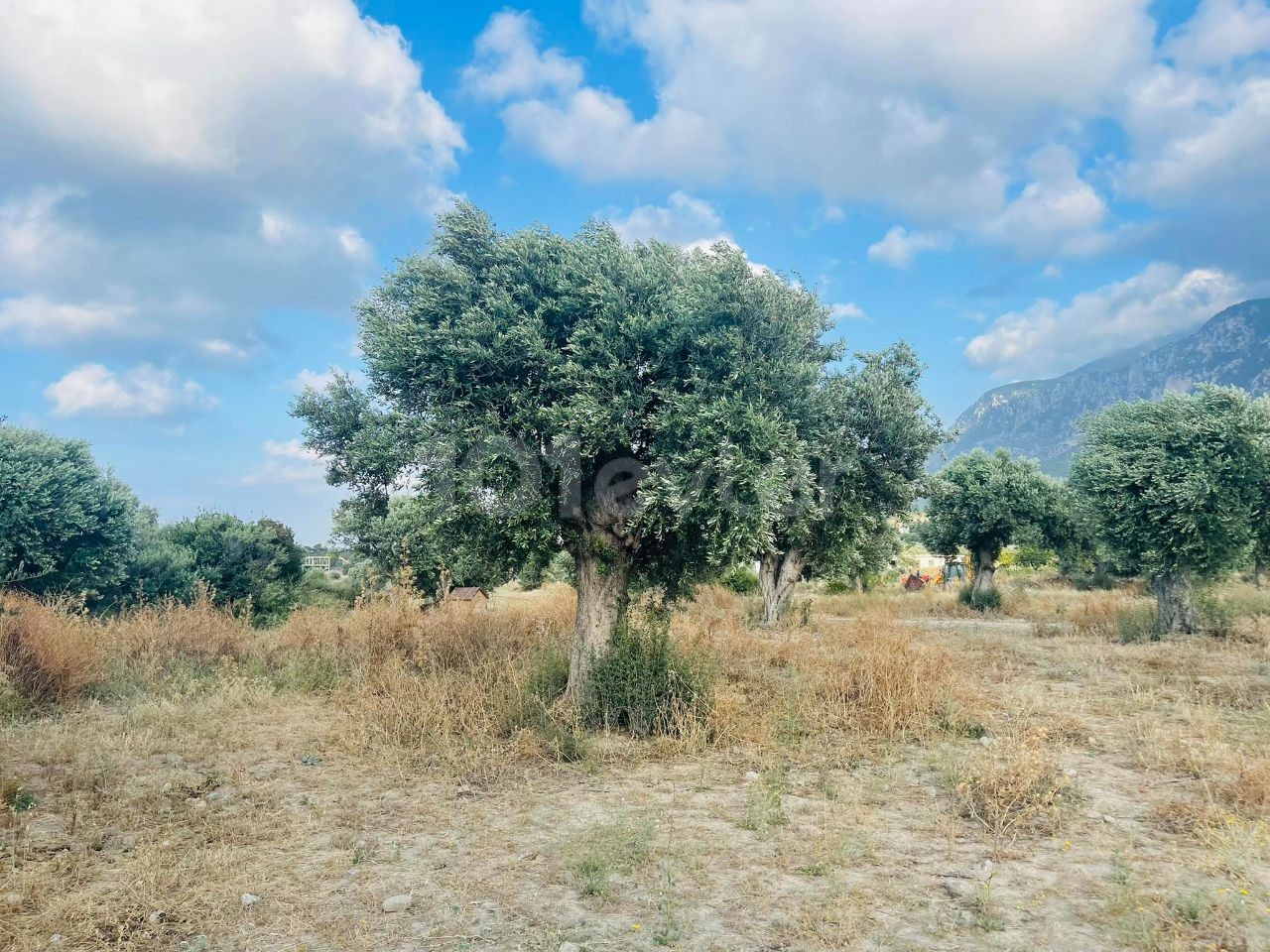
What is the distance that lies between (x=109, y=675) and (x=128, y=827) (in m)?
7.81

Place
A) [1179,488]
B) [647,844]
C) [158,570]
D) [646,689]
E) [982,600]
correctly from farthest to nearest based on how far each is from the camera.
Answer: [982,600] < [158,570] < [1179,488] < [646,689] < [647,844]

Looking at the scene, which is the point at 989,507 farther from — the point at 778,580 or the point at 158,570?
the point at 158,570

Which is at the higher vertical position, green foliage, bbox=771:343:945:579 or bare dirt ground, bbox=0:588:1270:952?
green foliage, bbox=771:343:945:579

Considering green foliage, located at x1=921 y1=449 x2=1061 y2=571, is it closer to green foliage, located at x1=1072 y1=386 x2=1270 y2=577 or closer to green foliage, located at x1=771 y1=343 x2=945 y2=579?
green foliage, located at x1=1072 y1=386 x2=1270 y2=577

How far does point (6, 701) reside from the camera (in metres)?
10.9

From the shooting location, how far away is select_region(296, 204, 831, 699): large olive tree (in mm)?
9000

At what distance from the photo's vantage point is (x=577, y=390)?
938cm

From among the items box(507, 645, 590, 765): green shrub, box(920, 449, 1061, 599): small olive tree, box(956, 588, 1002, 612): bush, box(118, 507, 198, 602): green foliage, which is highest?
box(920, 449, 1061, 599): small olive tree

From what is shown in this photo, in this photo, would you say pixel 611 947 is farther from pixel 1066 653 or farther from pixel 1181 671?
pixel 1066 653

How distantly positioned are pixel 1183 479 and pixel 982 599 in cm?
1440

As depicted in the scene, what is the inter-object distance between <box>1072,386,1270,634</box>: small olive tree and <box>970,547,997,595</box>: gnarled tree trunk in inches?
473

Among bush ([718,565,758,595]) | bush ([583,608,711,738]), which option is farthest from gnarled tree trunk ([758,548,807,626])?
bush ([583,608,711,738])

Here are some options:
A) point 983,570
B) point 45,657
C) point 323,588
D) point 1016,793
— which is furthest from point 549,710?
point 323,588

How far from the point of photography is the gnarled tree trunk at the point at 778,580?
75.4ft
